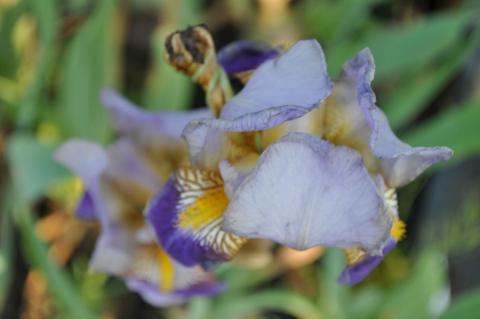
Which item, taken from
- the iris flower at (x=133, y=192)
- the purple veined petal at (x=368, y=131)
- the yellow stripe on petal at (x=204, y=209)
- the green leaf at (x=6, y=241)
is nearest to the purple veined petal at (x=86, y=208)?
the iris flower at (x=133, y=192)

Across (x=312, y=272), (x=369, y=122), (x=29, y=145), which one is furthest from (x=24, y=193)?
(x=312, y=272)

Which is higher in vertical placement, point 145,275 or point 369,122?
point 369,122

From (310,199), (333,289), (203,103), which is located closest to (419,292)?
(333,289)

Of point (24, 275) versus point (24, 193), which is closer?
point (24, 193)

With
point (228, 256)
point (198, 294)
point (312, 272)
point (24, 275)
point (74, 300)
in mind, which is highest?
point (228, 256)

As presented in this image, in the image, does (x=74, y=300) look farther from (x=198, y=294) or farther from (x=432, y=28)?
(x=432, y=28)

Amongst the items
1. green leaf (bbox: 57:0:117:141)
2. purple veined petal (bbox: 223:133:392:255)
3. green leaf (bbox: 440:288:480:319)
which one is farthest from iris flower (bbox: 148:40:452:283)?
green leaf (bbox: 57:0:117:141)
